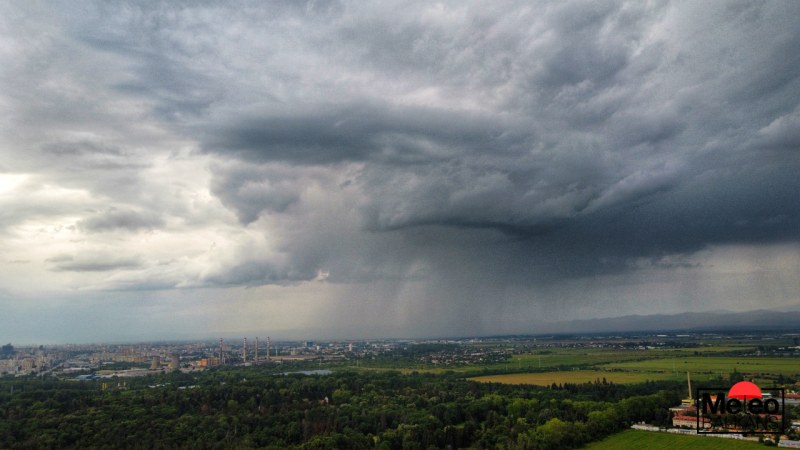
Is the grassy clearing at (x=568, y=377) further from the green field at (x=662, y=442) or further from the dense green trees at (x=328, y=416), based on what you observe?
the green field at (x=662, y=442)

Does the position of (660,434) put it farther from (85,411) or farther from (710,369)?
(710,369)

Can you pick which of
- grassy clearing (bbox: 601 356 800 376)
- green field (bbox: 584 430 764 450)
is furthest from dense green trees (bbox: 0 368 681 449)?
grassy clearing (bbox: 601 356 800 376)

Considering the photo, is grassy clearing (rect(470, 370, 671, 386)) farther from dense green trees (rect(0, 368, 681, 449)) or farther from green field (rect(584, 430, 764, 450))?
green field (rect(584, 430, 764, 450))

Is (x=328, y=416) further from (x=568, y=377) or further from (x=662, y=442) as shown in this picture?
(x=568, y=377)

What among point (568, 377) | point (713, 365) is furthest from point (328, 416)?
point (713, 365)

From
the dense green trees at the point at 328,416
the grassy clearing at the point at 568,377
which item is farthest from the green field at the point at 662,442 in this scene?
the grassy clearing at the point at 568,377
